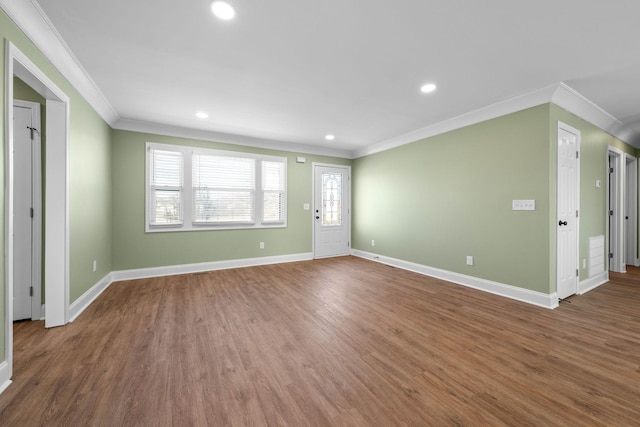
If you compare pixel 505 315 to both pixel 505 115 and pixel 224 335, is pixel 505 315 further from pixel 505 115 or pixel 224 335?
pixel 224 335

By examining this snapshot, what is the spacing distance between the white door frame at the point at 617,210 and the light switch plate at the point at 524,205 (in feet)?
8.32

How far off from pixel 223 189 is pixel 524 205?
479 centimetres

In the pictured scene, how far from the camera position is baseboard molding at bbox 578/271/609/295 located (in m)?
3.54

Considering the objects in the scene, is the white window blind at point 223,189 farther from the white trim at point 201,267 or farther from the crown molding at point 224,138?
the white trim at point 201,267

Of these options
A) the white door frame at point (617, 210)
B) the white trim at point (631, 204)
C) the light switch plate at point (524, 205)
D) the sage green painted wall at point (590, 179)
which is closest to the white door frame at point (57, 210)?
the light switch plate at point (524, 205)

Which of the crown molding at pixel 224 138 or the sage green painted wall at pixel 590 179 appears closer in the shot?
the sage green painted wall at pixel 590 179

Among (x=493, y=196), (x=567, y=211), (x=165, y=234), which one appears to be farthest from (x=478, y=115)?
(x=165, y=234)

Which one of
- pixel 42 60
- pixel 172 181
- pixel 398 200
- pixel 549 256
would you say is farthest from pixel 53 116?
pixel 549 256

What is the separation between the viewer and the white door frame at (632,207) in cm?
492

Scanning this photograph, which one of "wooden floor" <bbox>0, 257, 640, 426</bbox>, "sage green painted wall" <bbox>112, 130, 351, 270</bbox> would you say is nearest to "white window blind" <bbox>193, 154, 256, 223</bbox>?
"sage green painted wall" <bbox>112, 130, 351, 270</bbox>

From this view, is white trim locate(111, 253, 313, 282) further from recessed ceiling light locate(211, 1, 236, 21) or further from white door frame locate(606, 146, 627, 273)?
white door frame locate(606, 146, 627, 273)

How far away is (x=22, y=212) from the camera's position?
258 centimetres

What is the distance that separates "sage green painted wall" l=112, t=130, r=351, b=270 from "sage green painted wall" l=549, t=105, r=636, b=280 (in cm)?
465

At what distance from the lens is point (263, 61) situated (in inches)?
96.5
